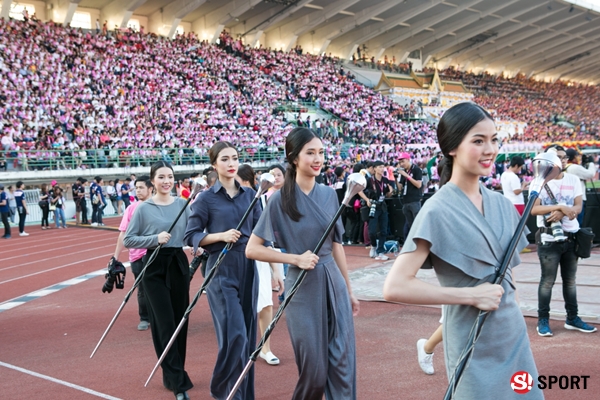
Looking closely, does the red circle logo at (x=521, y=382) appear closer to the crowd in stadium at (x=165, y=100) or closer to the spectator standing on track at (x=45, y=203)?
the spectator standing on track at (x=45, y=203)

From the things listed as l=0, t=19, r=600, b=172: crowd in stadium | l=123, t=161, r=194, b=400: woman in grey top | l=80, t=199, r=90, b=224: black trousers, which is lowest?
l=80, t=199, r=90, b=224: black trousers

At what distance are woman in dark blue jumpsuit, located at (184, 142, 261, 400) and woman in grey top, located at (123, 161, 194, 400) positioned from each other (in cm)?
50

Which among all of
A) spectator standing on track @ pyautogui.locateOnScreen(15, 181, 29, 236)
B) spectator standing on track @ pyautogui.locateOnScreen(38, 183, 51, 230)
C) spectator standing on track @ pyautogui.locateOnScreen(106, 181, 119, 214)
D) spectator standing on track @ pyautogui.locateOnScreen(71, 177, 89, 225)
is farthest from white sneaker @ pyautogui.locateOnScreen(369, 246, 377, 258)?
spectator standing on track @ pyautogui.locateOnScreen(106, 181, 119, 214)

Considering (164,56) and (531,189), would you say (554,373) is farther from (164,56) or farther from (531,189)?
(164,56)

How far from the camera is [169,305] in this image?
17.0 ft

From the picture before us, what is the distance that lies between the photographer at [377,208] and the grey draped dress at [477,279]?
30.6ft

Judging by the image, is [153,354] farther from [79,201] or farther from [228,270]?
[79,201]

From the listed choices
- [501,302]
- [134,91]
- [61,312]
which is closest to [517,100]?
[134,91]

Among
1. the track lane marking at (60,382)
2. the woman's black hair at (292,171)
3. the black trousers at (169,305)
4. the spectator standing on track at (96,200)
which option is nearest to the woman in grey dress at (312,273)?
the woman's black hair at (292,171)

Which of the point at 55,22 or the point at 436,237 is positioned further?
the point at 55,22

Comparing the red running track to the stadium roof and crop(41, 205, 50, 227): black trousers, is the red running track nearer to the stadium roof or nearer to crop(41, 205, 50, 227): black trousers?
crop(41, 205, 50, 227): black trousers

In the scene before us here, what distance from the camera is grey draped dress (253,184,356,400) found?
11.6 ft

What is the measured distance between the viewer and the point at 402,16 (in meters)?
50.9

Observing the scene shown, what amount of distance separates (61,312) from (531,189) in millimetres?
7690
